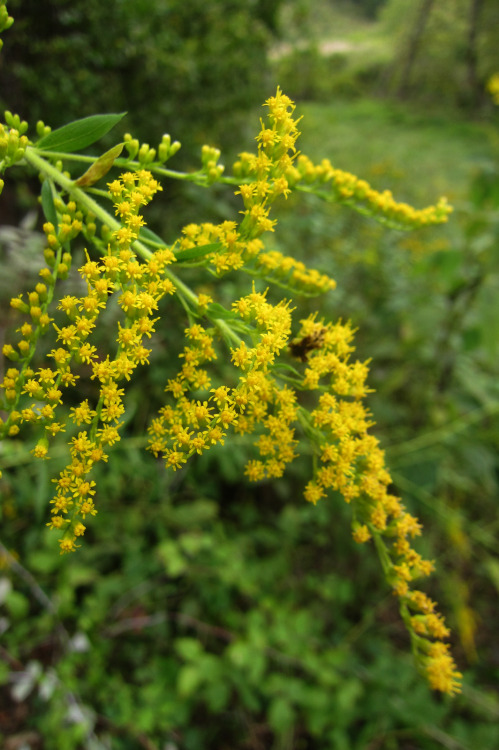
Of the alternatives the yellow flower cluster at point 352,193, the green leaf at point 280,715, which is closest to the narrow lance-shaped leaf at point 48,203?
the yellow flower cluster at point 352,193

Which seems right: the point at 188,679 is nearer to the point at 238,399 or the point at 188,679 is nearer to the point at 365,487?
the point at 365,487

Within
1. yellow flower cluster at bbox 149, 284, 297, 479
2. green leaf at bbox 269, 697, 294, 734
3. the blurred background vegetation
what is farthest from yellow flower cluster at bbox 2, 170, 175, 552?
green leaf at bbox 269, 697, 294, 734

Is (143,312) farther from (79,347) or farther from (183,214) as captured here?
(183,214)

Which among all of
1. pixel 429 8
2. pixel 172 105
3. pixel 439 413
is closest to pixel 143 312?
pixel 439 413

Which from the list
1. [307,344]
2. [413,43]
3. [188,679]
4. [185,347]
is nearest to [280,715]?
[188,679]

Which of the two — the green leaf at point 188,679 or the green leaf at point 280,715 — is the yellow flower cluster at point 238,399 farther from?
the green leaf at point 280,715

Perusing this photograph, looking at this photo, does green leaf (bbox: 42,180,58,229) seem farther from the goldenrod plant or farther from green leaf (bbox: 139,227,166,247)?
green leaf (bbox: 139,227,166,247)
